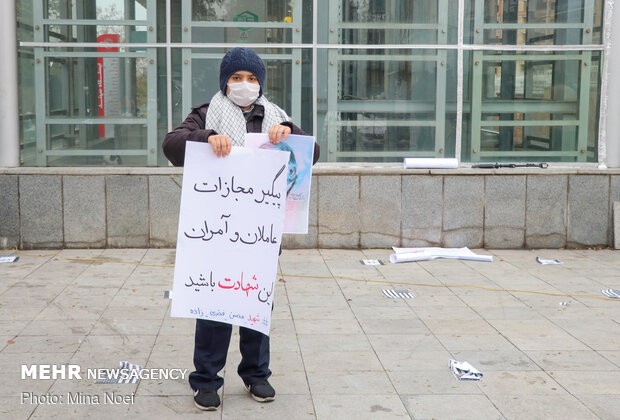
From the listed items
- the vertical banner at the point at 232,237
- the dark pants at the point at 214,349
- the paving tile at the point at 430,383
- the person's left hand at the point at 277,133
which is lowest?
the paving tile at the point at 430,383

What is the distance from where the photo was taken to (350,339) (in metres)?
5.61

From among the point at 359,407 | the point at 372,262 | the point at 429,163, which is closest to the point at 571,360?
the point at 359,407

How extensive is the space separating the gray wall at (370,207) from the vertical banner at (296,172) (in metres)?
4.59

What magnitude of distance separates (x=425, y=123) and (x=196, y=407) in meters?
5.88

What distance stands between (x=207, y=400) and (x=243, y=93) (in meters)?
1.64

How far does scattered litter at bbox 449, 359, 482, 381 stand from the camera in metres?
4.79

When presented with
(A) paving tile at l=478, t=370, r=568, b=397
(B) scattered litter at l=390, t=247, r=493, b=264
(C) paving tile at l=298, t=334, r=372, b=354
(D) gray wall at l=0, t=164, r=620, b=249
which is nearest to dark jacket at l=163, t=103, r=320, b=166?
(C) paving tile at l=298, t=334, r=372, b=354

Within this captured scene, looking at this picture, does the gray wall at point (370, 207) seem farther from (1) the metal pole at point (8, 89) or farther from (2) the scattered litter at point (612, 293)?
(2) the scattered litter at point (612, 293)

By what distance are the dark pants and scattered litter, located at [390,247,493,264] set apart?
13.9ft

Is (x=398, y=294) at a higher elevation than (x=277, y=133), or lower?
lower

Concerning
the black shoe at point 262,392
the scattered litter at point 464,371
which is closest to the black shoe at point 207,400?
the black shoe at point 262,392

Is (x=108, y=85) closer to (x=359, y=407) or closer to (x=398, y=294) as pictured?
(x=398, y=294)

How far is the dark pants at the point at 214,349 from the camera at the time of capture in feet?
13.9

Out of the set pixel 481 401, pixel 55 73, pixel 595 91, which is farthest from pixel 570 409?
pixel 55 73
